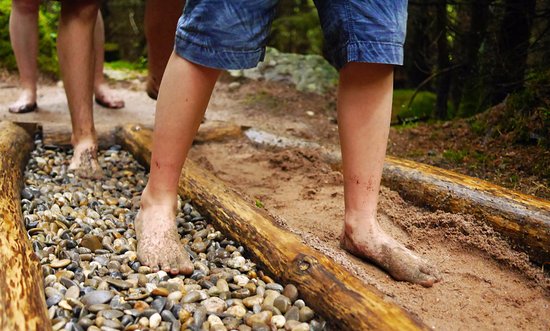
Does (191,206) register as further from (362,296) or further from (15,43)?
(15,43)

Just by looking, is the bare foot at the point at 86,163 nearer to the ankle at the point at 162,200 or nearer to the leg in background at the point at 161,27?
the leg in background at the point at 161,27

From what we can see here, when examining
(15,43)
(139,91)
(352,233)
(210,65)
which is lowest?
(139,91)

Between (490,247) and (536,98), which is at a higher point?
(536,98)

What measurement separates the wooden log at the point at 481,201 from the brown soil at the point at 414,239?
1.9 inches

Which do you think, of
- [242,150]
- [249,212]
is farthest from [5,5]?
[249,212]

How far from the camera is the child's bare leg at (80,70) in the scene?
272 centimetres

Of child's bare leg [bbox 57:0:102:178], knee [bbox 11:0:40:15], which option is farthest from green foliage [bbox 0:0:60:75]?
child's bare leg [bbox 57:0:102:178]

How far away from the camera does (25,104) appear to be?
4.25 meters

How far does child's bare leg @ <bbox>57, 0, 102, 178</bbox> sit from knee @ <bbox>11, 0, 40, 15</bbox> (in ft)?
4.11

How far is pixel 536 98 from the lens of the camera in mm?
3588

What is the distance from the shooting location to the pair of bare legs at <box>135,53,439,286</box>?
5.90 feet

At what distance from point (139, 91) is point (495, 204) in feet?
15.4

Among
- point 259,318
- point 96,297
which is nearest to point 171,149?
point 96,297

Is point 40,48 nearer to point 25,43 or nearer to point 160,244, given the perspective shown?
point 25,43
